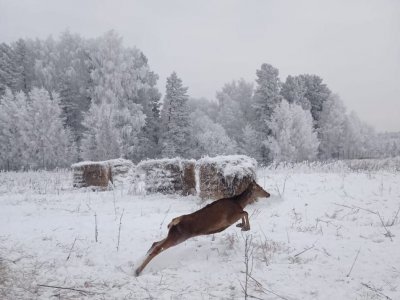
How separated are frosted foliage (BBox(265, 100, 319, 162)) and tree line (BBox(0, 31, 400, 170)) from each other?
9cm

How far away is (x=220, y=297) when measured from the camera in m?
2.88

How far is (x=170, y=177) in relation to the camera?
10.1 metres

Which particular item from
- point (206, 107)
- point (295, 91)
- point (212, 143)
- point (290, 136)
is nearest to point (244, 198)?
point (212, 143)

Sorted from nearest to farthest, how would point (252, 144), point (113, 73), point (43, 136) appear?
1. point (43, 136)
2. point (113, 73)
3. point (252, 144)

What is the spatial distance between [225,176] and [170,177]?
8.18 feet

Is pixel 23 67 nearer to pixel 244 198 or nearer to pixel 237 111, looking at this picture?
pixel 237 111

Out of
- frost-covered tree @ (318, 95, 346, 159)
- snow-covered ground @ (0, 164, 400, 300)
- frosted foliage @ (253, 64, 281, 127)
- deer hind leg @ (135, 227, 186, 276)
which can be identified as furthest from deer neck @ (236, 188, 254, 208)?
frost-covered tree @ (318, 95, 346, 159)

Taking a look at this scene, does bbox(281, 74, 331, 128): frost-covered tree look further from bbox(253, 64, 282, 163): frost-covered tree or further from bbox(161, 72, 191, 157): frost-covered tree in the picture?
bbox(161, 72, 191, 157): frost-covered tree

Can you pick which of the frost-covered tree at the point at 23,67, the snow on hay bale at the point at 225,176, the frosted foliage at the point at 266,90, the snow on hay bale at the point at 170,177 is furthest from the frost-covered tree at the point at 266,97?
the snow on hay bale at the point at 225,176

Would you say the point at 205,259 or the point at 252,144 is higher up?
the point at 252,144

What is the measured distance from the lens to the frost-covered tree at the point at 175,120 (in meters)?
32.3

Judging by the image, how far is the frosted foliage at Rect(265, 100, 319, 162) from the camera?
33.6 m

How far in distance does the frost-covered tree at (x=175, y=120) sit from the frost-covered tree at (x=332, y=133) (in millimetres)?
16764

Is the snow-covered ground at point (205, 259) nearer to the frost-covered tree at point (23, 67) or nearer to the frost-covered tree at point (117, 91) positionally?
the frost-covered tree at point (117, 91)
